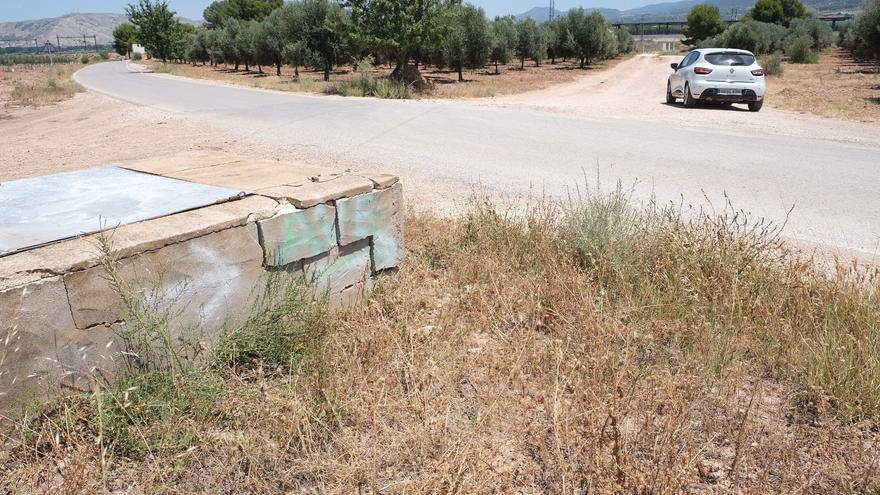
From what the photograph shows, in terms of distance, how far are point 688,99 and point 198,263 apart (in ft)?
54.1

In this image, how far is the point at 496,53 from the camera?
1501 inches

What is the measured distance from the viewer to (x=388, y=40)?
23656 mm

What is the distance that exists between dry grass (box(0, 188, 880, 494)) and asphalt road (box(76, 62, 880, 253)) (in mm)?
2478

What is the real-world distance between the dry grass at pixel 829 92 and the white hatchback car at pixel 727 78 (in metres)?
1.36

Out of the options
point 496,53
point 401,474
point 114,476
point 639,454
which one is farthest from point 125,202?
point 496,53

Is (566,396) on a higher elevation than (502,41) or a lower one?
lower

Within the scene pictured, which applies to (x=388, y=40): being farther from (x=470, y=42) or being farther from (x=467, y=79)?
(x=470, y=42)

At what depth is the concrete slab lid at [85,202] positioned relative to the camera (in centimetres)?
307

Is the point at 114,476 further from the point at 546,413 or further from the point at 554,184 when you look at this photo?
the point at 554,184

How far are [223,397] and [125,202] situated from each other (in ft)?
4.68

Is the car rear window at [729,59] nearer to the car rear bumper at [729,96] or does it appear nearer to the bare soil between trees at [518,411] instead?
the car rear bumper at [729,96]

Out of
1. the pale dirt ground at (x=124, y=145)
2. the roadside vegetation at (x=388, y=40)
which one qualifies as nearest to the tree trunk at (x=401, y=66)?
the roadside vegetation at (x=388, y=40)

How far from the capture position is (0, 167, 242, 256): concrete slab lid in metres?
3.07

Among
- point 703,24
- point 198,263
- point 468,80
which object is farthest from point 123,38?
point 198,263
